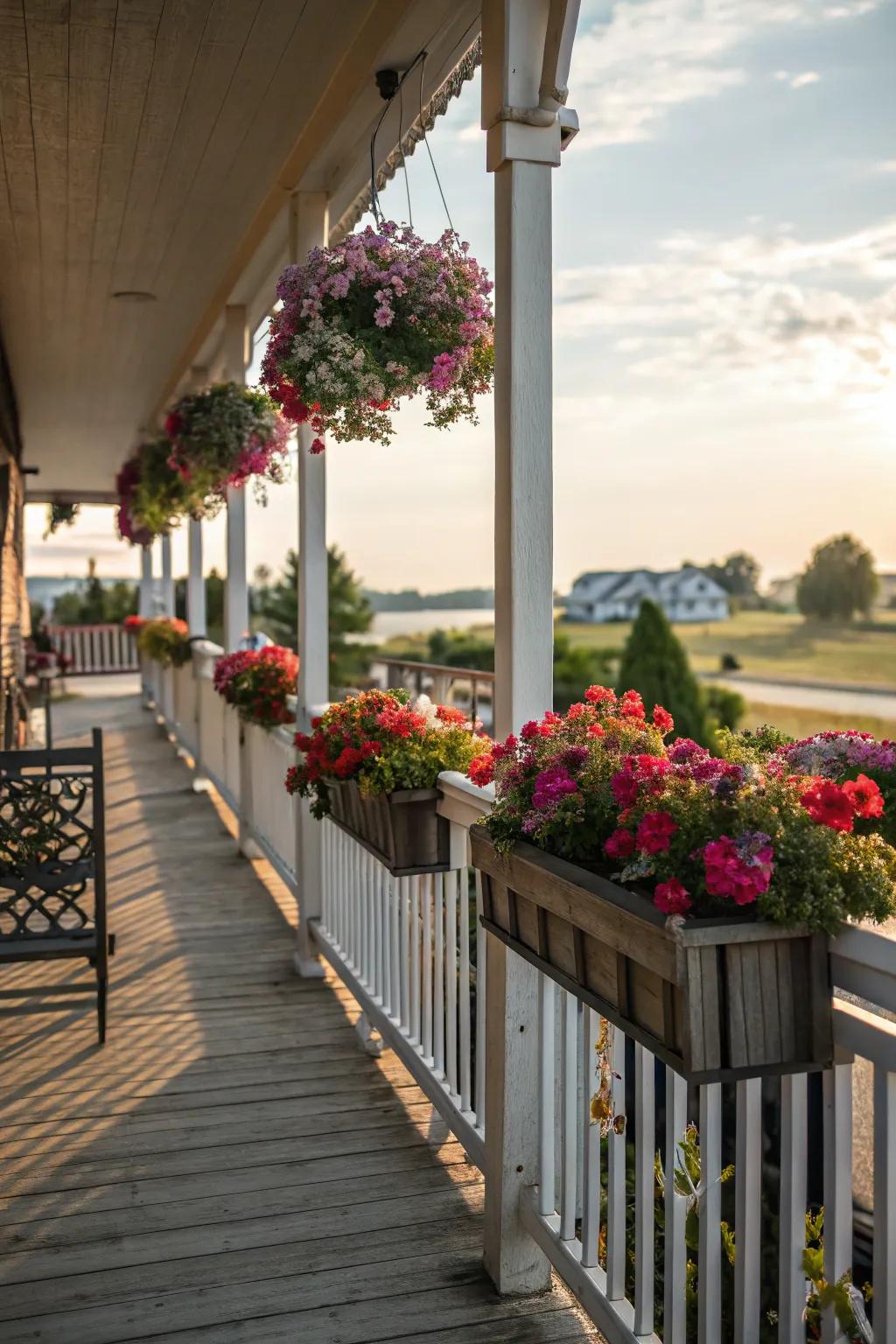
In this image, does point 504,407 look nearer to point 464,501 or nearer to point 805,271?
point 464,501

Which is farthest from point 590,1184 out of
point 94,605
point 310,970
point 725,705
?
point 725,705

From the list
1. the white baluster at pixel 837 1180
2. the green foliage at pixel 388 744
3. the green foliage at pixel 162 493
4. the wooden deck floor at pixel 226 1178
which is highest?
the green foliage at pixel 162 493

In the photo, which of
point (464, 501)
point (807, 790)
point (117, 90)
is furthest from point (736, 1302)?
point (464, 501)

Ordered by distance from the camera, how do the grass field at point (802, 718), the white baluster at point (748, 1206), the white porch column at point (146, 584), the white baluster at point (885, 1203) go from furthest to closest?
the grass field at point (802, 718) < the white porch column at point (146, 584) < the white baluster at point (748, 1206) < the white baluster at point (885, 1203)

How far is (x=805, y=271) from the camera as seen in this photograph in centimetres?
4262

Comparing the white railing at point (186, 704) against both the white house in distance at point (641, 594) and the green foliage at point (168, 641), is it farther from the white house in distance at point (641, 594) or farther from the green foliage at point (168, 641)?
the white house in distance at point (641, 594)

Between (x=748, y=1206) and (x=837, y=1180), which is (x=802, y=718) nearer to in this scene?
(x=748, y=1206)

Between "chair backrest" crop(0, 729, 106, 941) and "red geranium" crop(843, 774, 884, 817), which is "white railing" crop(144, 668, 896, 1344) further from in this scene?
"chair backrest" crop(0, 729, 106, 941)

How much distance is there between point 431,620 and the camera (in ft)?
141

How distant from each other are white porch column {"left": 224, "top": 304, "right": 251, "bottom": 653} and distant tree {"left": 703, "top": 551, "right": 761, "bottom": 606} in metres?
45.3

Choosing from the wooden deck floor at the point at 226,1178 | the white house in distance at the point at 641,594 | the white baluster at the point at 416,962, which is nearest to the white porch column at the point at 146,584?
the wooden deck floor at the point at 226,1178

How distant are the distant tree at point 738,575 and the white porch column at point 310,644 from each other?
154 feet

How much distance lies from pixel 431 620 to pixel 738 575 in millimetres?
15359

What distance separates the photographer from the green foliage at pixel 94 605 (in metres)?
18.8
